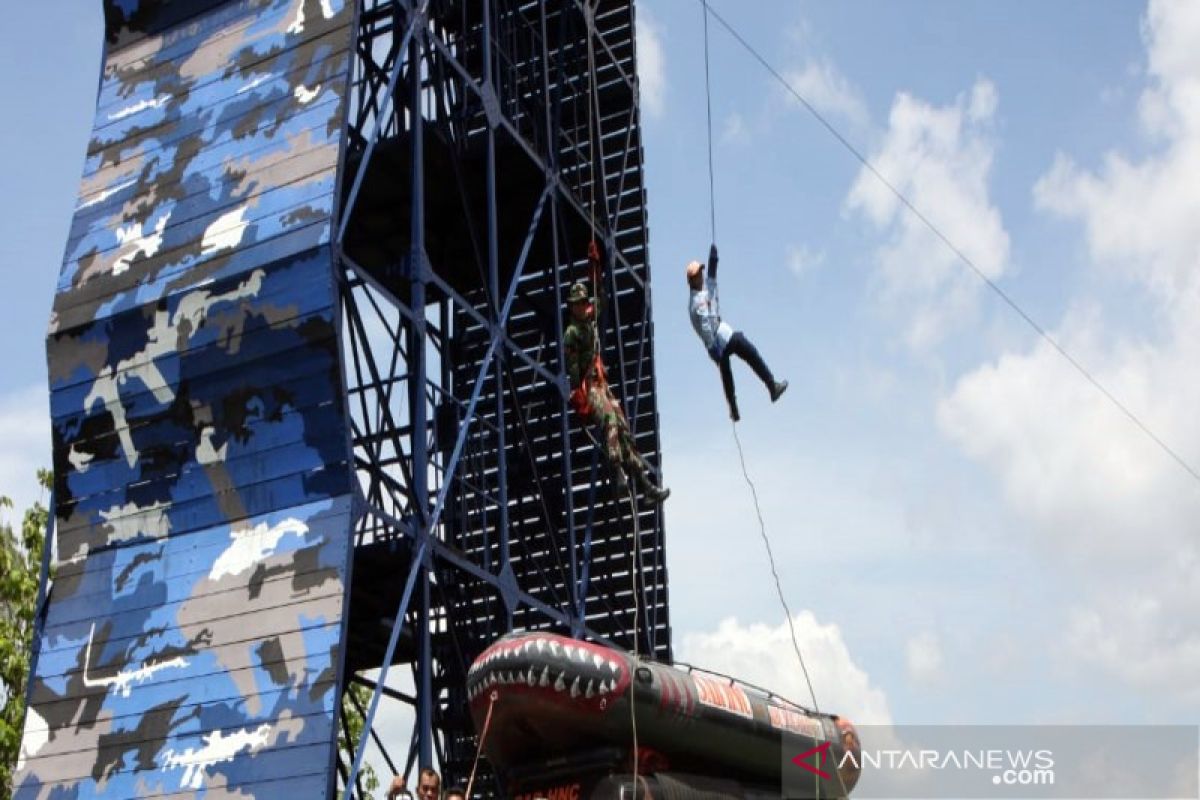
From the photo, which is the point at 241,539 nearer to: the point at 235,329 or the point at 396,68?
the point at 235,329

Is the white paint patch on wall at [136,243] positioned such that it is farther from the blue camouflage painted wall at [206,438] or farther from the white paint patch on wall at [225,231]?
the white paint patch on wall at [225,231]

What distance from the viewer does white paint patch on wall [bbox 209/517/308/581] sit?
64.7 ft

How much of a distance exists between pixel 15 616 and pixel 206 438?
36.5ft

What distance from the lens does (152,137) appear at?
915 inches

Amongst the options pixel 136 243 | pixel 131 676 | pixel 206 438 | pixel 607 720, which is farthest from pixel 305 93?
pixel 607 720

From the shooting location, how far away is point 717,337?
17969 mm

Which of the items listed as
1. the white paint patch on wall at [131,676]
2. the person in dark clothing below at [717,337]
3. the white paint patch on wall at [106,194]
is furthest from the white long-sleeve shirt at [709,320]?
the white paint patch on wall at [106,194]

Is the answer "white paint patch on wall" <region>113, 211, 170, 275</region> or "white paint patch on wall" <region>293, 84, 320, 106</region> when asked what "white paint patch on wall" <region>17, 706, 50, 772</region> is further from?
"white paint patch on wall" <region>293, 84, 320, 106</region>

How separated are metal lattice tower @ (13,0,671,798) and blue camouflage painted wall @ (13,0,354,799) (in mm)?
37

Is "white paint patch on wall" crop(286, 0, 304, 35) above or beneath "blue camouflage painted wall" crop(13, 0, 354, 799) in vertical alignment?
above

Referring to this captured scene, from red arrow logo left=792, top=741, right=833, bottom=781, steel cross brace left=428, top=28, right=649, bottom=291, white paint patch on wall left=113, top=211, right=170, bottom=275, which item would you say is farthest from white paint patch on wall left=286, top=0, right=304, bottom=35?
red arrow logo left=792, top=741, right=833, bottom=781

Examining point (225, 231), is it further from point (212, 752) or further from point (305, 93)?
point (212, 752)

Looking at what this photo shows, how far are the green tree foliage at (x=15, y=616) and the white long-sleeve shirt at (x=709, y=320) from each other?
14.1 meters

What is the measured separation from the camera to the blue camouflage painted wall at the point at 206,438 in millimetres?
19062
